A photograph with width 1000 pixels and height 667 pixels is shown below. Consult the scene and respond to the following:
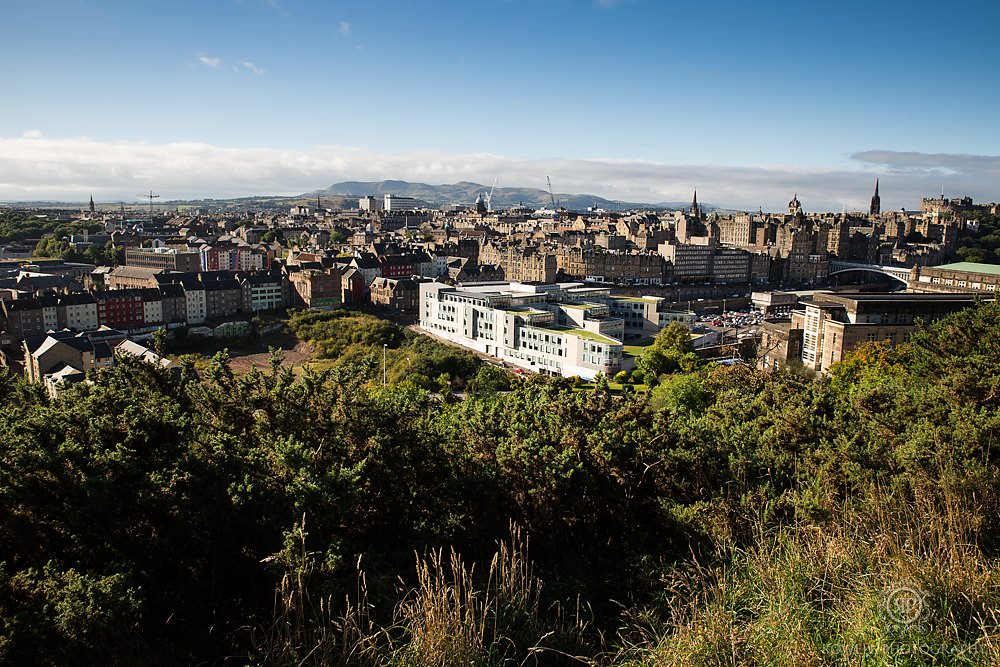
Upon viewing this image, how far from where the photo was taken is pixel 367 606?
3639 millimetres

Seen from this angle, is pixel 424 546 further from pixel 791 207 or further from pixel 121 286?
pixel 791 207

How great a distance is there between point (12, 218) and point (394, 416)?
65.4m

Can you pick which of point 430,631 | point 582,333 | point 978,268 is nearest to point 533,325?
point 582,333

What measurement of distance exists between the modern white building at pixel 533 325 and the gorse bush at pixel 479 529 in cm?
1427

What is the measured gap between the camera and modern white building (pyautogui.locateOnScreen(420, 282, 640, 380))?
2195 cm

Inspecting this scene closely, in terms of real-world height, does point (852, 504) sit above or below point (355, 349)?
above

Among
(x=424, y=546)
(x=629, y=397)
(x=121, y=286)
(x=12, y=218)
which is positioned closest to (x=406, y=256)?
(x=121, y=286)

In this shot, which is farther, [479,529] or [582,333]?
[582,333]

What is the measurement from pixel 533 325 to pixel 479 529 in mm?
19091

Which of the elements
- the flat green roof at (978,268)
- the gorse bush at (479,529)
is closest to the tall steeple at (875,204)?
the flat green roof at (978,268)

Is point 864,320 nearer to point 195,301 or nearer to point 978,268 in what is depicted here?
point 978,268

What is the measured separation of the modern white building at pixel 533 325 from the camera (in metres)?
22.0

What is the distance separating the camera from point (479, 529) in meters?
5.14

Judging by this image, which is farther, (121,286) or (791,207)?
(791,207)
